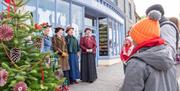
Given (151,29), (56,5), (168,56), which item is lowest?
(168,56)

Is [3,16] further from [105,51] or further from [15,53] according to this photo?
[105,51]

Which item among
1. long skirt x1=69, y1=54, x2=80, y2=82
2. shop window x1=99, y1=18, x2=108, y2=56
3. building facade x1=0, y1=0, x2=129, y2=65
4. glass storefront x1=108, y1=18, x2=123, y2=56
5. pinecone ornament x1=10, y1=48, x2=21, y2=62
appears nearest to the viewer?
pinecone ornament x1=10, y1=48, x2=21, y2=62

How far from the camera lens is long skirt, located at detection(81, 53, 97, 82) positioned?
1298 cm

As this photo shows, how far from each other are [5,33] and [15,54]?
0.63 feet

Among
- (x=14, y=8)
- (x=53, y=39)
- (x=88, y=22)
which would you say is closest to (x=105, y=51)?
(x=88, y=22)

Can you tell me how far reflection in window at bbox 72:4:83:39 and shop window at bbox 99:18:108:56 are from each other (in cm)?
574

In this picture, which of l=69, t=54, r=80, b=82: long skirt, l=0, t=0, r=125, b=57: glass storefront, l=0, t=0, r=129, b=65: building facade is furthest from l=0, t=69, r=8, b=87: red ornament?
l=69, t=54, r=80, b=82: long skirt

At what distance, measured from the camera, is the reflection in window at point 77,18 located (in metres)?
15.9

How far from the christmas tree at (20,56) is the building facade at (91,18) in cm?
638

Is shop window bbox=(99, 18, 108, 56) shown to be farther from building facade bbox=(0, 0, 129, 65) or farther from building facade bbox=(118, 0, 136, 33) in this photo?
building facade bbox=(118, 0, 136, 33)

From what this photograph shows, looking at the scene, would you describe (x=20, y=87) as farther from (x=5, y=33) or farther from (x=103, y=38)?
(x=103, y=38)

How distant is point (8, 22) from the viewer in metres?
3.74

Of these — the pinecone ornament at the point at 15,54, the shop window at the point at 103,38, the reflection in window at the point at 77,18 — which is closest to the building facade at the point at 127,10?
the shop window at the point at 103,38

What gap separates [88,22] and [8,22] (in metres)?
17.0
